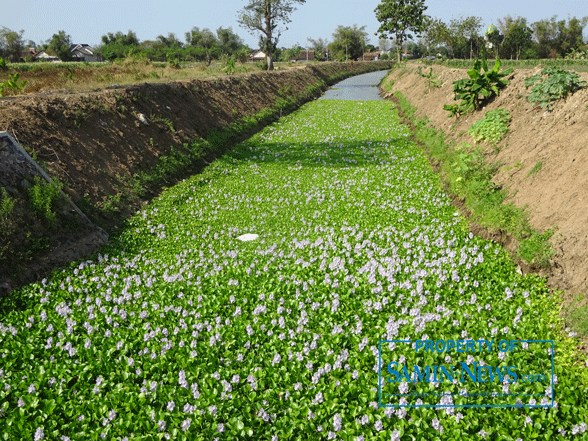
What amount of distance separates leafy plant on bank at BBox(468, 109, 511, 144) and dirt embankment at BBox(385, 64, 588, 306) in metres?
0.20

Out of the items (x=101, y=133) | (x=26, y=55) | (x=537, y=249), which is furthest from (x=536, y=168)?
(x=26, y=55)

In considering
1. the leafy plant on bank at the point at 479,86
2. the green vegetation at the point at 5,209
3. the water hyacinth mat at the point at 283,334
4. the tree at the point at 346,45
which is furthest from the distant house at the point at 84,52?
the water hyacinth mat at the point at 283,334

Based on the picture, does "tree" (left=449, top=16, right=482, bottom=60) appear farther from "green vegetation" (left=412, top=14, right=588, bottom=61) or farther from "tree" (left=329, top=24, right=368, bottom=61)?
"tree" (left=329, top=24, right=368, bottom=61)

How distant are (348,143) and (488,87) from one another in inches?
241

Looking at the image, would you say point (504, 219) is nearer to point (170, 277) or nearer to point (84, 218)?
point (170, 277)

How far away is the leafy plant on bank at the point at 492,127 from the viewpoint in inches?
418

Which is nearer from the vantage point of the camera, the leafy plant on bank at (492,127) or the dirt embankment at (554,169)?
the dirt embankment at (554,169)

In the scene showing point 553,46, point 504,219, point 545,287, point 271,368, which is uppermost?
point 553,46

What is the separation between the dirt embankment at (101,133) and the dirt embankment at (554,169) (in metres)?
8.78

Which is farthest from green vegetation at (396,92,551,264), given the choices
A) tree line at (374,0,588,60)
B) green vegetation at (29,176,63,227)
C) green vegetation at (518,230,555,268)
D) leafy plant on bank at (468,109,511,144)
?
tree line at (374,0,588,60)

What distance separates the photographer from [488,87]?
41.0 feet

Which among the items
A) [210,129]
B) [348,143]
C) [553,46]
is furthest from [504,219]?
[553,46]

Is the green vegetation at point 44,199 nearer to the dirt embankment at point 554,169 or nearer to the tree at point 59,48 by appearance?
the dirt embankment at point 554,169

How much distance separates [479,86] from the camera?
1262cm
